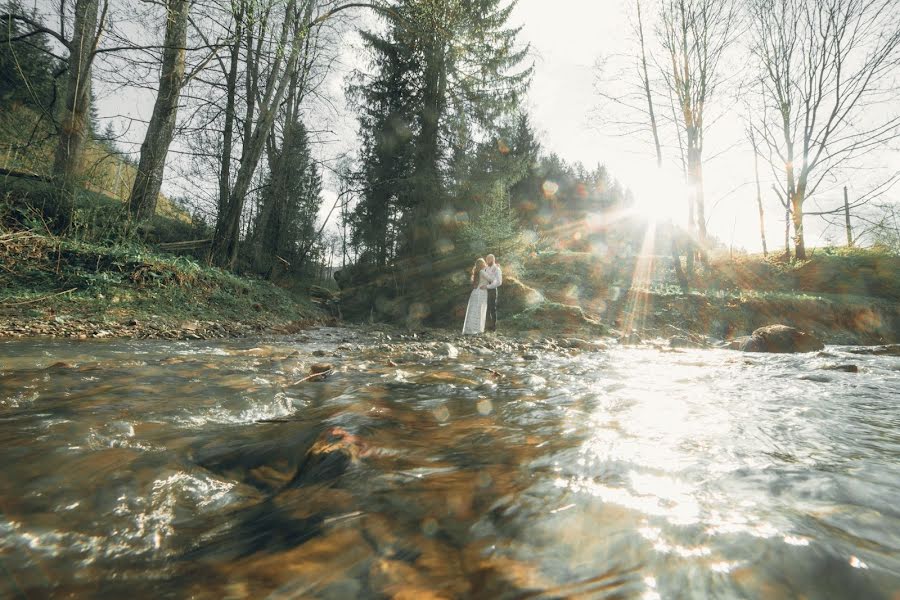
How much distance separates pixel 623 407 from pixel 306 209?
2875cm

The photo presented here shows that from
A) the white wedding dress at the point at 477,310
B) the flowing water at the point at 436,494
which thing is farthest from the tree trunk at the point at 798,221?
the flowing water at the point at 436,494

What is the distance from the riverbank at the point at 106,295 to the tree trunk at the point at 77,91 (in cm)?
188

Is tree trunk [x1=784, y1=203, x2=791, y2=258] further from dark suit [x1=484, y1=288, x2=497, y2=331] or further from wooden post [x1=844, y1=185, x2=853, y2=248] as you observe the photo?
dark suit [x1=484, y1=288, x2=497, y2=331]

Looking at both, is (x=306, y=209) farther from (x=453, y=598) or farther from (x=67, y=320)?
(x=453, y=598)

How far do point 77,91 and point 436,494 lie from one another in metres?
10.1

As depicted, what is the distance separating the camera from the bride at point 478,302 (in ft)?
32.7

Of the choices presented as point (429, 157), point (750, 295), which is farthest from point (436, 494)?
point (750, 295)

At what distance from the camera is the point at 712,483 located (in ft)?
4.66

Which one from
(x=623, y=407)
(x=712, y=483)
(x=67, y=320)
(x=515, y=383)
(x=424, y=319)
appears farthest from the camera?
(x=424, y=319)

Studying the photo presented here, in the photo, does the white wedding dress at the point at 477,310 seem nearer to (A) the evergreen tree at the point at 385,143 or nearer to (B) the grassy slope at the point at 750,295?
(B) the grassy slope at the point at 750,295

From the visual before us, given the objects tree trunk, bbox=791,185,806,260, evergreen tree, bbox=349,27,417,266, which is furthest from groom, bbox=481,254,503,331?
tree trunk, bbox=791,185,806,260

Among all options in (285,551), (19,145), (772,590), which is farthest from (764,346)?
(19,145)

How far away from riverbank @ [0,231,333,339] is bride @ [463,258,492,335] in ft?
14.1

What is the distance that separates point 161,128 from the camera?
8367 mm
